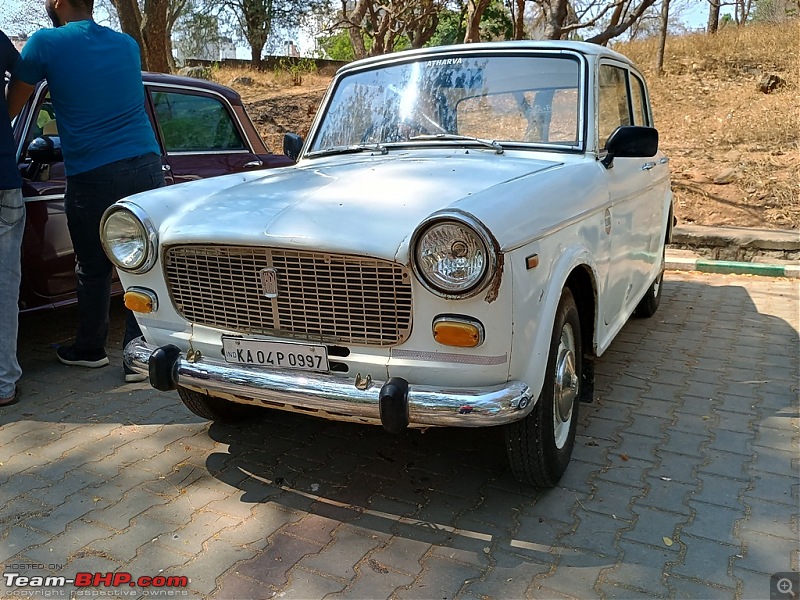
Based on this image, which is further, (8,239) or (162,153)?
(162,153)

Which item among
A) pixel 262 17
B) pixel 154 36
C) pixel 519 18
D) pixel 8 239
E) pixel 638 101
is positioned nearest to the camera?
pixel 8 239

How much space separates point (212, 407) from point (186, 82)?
3.01 m

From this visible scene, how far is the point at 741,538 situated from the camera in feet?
8.59

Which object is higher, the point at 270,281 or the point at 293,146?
the point at 293,146

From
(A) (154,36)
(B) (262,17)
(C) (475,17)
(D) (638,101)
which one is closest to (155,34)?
(A) (154,36)

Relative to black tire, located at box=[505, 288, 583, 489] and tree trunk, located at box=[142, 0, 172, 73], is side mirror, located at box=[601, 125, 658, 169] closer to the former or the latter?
black tire, located at box=[505, 288, 583, 489]

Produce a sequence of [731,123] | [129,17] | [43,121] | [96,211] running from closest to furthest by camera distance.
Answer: [96,211] < [43,121] < [129,17] < [731,123]

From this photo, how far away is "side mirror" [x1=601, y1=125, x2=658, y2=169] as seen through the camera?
337 centimetres

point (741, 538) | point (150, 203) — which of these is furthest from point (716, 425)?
point (150, 203)

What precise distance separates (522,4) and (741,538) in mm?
10193

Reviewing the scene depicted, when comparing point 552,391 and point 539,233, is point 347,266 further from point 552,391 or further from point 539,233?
point 552,391

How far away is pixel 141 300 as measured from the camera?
2.95 meters

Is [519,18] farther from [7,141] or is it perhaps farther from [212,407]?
[212,407]

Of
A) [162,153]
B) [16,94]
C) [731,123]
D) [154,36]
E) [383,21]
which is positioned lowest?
[731,123]
